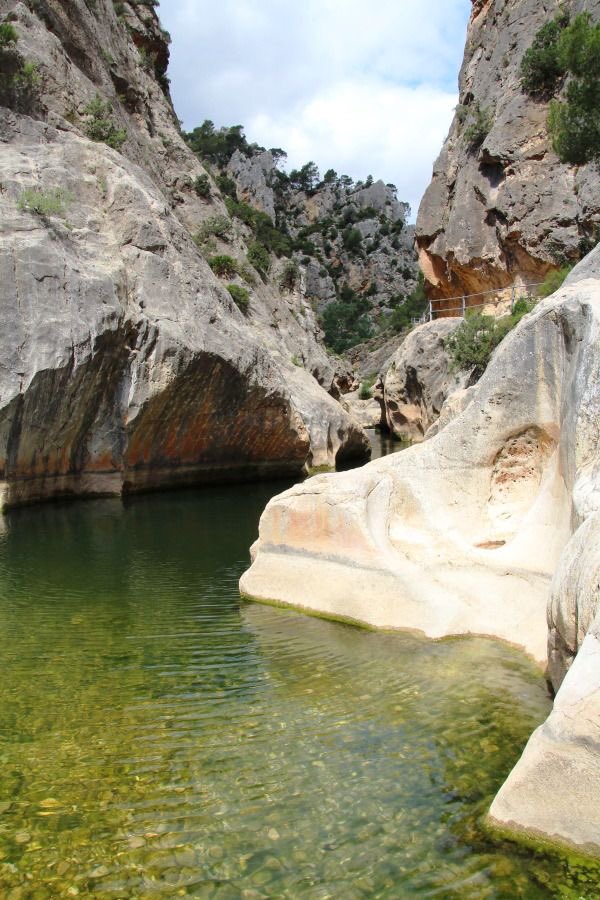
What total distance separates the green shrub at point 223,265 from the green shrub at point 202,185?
15.2ft

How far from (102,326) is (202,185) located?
18402mm

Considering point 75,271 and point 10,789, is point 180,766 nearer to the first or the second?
point 10,789

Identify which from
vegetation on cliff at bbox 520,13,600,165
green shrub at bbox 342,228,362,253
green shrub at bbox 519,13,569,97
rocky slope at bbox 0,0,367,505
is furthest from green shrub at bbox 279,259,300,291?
green shrub at bbox 342,228,362,253

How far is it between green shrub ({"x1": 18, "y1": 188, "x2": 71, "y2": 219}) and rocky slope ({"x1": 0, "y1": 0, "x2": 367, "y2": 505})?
4 cm

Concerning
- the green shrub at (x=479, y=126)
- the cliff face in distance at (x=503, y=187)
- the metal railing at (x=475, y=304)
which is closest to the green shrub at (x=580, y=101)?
the cliff face in distance at (x=503, y=187)

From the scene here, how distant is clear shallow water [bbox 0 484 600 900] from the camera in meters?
4.01

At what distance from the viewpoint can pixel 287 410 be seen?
25.1m

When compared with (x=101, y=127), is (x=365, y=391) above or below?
below

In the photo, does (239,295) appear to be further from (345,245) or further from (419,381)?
(345,245)

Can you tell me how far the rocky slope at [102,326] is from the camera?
57.5 feet

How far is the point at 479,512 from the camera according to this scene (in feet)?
29.9

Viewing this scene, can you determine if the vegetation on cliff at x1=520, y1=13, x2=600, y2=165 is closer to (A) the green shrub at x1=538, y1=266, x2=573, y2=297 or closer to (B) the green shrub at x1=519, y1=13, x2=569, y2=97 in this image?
(A) the green shrub at x1=538, y1=266, x2=573, y2=297

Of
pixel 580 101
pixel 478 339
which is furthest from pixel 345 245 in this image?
pixel 580 101

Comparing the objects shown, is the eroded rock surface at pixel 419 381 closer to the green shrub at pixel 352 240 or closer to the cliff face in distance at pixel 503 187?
the cliff face in distance at pixel 503 187
